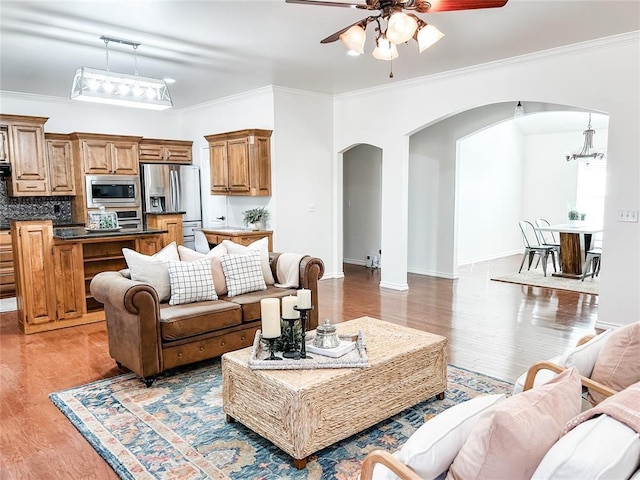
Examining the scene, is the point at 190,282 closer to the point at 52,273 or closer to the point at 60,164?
the point at 52,273

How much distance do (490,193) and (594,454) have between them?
29.6ft

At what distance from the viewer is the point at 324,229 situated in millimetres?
7406

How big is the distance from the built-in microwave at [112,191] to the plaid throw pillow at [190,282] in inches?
161

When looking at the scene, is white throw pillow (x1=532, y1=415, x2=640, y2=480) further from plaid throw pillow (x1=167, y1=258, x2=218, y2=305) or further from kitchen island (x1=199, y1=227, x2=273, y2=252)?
kitchen island (x1=199, y1=227, x2=273, y2=252)

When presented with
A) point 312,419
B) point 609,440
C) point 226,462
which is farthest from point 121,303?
point 609,440

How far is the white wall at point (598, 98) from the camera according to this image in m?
4.46

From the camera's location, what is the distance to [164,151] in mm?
7957

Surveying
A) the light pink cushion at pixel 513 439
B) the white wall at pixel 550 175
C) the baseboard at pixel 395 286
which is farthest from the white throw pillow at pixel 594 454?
the white wall at pixel 550 175

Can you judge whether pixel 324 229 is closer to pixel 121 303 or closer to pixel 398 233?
pixel 398 233

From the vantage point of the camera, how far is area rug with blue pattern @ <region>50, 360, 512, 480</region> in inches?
94.3

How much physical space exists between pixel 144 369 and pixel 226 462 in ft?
3.87

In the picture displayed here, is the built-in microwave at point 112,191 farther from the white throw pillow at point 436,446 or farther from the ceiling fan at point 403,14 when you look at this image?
the white throw pillow at point 436,446

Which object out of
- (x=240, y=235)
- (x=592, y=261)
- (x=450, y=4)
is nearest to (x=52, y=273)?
(x=240, y=235)

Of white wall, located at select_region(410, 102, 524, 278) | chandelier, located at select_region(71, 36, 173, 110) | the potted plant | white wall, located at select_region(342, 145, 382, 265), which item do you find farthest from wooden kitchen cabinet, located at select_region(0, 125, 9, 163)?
white wall, located at select_region(410, 102, 524, 278)
